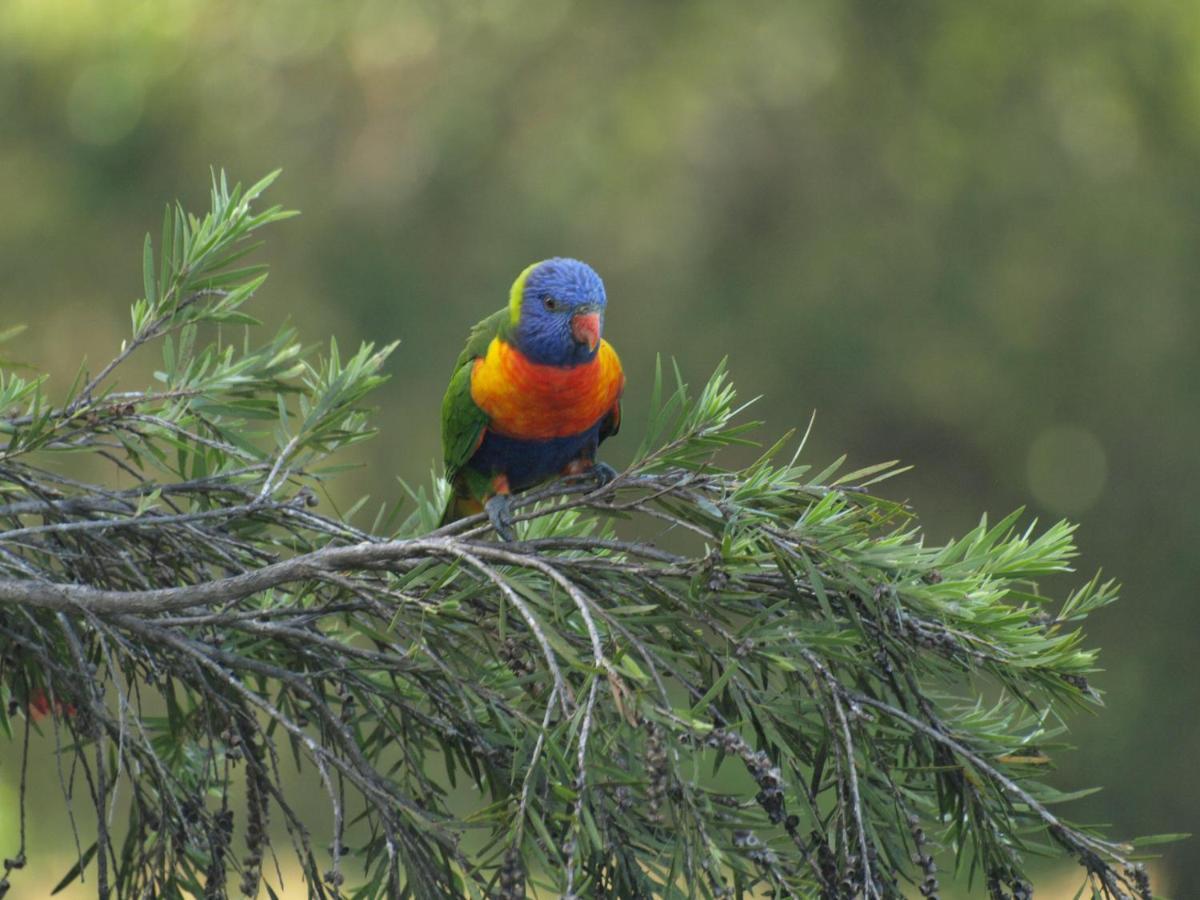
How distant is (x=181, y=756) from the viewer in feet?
4.22

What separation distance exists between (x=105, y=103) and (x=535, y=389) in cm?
377

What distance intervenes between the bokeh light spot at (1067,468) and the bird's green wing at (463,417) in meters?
3.37

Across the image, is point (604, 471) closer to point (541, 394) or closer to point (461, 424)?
point (541, 394)

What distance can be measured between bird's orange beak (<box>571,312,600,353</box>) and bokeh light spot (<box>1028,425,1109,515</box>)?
3415mm

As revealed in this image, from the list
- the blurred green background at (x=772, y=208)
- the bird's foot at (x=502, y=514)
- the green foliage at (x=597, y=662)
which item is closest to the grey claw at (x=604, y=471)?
the bird's foot at (x=502, y=514)

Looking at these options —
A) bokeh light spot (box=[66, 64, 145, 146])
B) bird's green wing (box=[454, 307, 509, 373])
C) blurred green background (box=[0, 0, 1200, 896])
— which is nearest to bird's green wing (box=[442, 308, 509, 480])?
bird's green wing (box=[454, 307, 509, 373])

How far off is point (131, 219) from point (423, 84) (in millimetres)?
1305

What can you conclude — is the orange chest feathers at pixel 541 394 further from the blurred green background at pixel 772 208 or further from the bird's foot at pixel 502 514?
the blurred green background at pixel 772 208

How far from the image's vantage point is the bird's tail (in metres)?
1.96

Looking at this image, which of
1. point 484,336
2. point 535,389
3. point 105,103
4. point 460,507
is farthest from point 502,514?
point 105,103

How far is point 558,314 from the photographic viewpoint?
67.2 inches

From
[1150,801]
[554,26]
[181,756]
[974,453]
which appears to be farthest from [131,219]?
[1150,801]

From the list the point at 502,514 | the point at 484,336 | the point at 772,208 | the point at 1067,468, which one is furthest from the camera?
the point at 772,208

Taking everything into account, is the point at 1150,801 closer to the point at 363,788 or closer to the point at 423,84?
the point at 423,84
